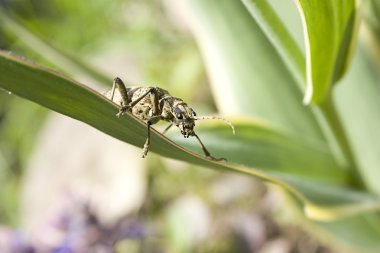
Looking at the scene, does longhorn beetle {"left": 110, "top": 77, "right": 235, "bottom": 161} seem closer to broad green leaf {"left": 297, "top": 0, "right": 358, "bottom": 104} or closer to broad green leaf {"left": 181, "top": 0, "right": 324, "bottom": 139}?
broad green leaf {"left": 297, "top": 0, "right": 358, "bottom": 104}

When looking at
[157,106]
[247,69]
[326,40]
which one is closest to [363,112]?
[247,69]

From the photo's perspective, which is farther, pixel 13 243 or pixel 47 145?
pixel 47 145

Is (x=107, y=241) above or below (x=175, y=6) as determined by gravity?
below

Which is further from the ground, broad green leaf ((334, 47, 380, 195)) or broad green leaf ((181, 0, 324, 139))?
broad green leaf ((181, 0, 324, 139))

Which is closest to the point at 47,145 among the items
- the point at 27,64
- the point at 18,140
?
the point at 18,140

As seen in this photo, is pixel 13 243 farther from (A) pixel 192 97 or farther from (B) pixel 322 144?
(A) pixel 192 97

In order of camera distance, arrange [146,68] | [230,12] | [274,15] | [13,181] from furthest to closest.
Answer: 1. [13,181]
2. [146,68]
3. [230,12]
4. [274,15]

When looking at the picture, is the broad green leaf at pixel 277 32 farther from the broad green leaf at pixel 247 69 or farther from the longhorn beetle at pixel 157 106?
the broad green leaf at pixel 247 69

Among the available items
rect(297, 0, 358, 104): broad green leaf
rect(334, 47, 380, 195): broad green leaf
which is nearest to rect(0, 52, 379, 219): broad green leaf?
rect(334, 47, 380, 195): broad green leaf
